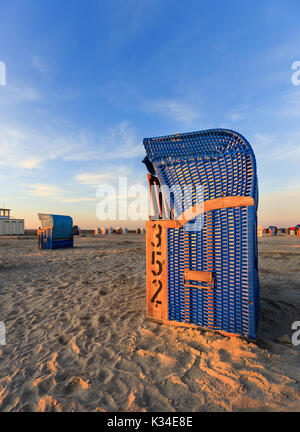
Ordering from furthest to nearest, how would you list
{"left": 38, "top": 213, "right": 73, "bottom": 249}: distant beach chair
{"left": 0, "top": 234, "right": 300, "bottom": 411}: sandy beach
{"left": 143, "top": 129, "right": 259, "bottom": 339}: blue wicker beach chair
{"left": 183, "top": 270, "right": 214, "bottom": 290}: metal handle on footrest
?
{"left": 38, "top": 213, "right": 73, "bottom": 249}: distant beach chair
{"left": 183, "top": 270, "right": 214, "bottom": 290}: metal handle on footrest
{"left": 143, "top": 129, "right": 259, "bottom": 339}: blue wicker beach chair
{"left": 0, "top": 234, "right": 300, "bottom": 411}: sandy beach

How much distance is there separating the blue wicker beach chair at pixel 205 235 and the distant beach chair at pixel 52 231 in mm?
14106

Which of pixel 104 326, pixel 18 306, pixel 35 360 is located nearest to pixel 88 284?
pixel 18 306

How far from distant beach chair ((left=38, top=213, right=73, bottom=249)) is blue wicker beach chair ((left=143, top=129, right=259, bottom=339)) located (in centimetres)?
1411

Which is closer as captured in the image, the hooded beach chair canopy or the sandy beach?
the sandy beach

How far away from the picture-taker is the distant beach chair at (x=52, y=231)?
15.8 m

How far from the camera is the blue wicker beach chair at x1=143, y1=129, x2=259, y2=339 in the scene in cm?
291

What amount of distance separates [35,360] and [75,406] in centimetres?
103

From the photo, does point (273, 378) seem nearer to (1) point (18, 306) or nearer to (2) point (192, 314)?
(2) point (192, 314)

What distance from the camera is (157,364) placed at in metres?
2.50
